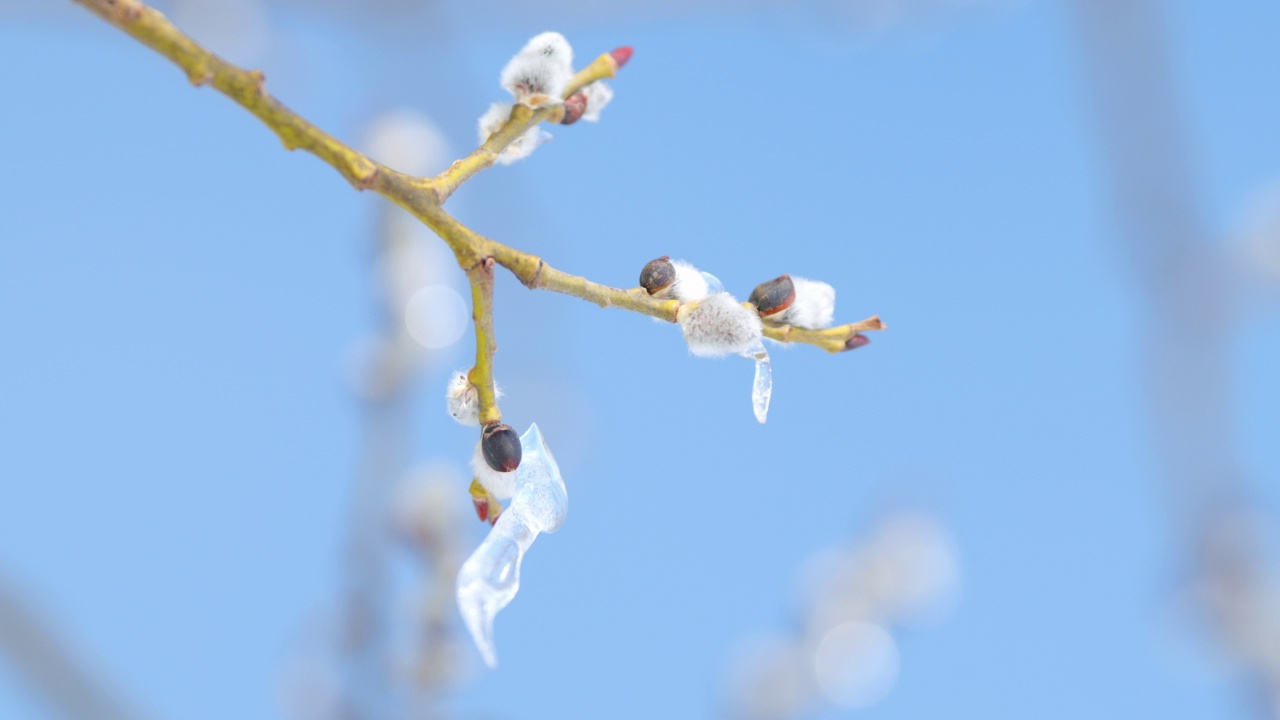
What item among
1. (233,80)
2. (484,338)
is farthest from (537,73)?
(233,80)

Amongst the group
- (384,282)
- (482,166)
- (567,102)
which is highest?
(384,282)

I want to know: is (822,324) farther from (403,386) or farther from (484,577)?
(403,386)

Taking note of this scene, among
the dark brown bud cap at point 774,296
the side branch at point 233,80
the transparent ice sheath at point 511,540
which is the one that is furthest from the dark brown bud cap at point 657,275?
the side branch at point 233,80

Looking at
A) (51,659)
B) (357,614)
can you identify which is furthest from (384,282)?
(51,659)

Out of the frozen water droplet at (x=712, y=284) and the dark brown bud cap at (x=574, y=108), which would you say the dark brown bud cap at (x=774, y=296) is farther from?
the dark brown bud cap at (x=574, y=108)

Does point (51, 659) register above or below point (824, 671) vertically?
below

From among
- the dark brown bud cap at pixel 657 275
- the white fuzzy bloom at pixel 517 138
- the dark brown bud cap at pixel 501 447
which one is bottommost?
the dark brown bud cap at pixel 501 447

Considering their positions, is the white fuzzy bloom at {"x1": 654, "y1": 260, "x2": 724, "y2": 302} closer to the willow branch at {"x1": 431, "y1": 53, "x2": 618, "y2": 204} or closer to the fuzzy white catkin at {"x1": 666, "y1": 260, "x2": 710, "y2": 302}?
the fuzzy white catkin at {"x1": 666, "y1": 260, "x2": 710, "y2": 302}
